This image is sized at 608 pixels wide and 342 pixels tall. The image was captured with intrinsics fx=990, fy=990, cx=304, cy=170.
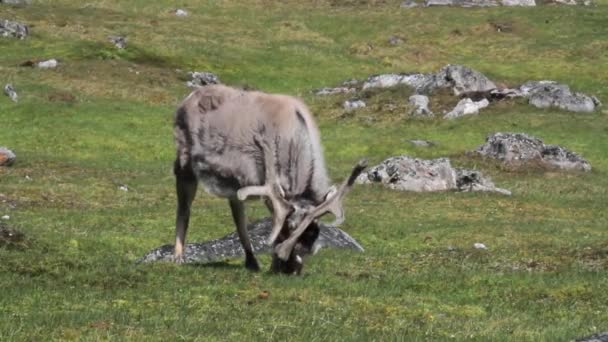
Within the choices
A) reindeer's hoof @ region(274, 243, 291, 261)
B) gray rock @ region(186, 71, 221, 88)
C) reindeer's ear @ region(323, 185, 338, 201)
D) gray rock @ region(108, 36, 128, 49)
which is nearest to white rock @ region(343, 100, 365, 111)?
gray rock @ region(186, 71, 221, 88)

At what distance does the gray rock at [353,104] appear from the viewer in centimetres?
6806

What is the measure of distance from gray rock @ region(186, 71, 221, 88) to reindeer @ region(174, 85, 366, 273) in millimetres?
53897

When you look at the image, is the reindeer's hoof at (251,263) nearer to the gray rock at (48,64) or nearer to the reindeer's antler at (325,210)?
the reindeer's antler at (325,210)

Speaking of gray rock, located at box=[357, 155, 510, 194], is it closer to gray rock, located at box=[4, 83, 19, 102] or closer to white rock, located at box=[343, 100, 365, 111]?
white rock, located at box=[343, 100, 365, 111]

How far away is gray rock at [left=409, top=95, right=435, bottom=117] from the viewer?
2588 inches

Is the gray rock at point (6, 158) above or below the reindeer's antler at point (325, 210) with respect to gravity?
below

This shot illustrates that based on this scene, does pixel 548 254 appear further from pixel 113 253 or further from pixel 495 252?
pixel 113 253

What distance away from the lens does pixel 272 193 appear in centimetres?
1873

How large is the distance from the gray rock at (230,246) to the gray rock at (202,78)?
154 ft

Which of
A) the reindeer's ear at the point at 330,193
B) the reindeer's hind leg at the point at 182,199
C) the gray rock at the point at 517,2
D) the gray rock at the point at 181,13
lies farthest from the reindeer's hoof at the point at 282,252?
the gray rock at the point at 517,2

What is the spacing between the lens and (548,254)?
27.4 m

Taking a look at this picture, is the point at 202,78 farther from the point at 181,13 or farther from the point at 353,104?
the point at 181,13

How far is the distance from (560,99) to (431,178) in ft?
75.6

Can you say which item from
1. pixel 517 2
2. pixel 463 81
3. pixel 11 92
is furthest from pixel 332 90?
pixel 517 2
